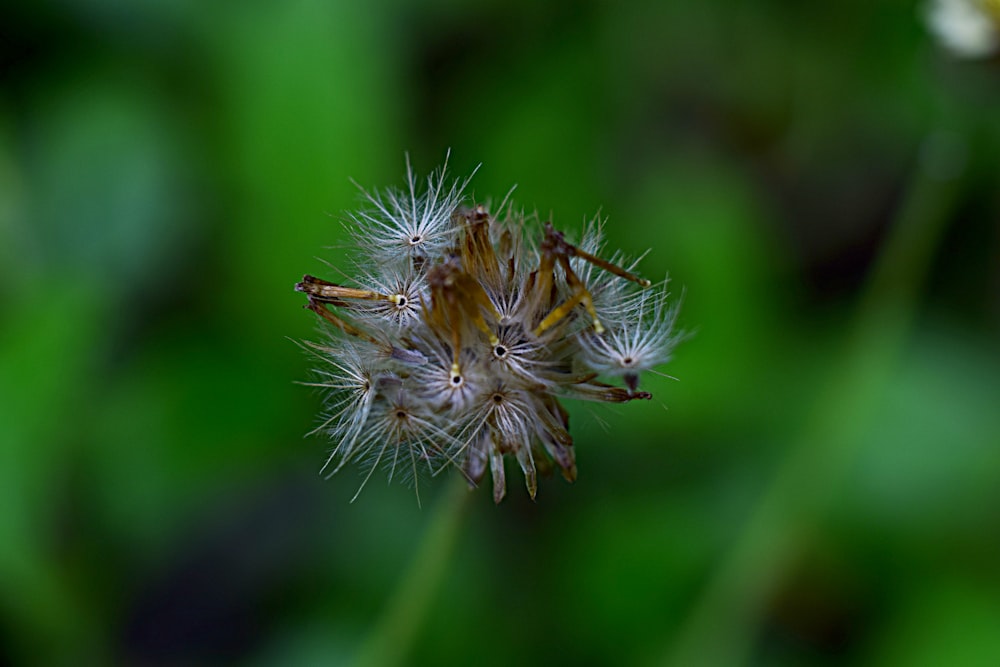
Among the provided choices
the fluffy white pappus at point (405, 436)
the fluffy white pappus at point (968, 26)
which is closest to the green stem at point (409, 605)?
the fluffy white pappus at point (405, 436)

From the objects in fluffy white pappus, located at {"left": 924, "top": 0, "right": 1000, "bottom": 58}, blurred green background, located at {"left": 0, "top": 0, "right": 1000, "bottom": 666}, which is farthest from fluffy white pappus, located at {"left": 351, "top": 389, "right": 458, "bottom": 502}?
fluffy white pappus, located at {"left": 924, "top": 0, "right": 1000, "bottom": 58}

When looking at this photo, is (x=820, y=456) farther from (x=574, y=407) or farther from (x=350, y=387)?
(x=350, y=387)

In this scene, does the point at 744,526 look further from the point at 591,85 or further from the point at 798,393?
the point at 591,85

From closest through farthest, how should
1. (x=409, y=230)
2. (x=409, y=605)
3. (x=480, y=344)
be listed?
(x=480, y=344)
(x=409, y=230)
(x=409, y=605)

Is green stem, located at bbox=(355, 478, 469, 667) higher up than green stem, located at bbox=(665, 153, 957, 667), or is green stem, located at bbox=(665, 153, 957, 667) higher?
green stem, located at bbox=(665, 153, 957, 667)

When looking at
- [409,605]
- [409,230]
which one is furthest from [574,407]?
[409,230]

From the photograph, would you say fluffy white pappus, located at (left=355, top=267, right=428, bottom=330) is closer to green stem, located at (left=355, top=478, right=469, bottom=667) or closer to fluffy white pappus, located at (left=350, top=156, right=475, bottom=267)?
fluffy white pappus, located at (left=350, top=156, right=475, bottom=267)
